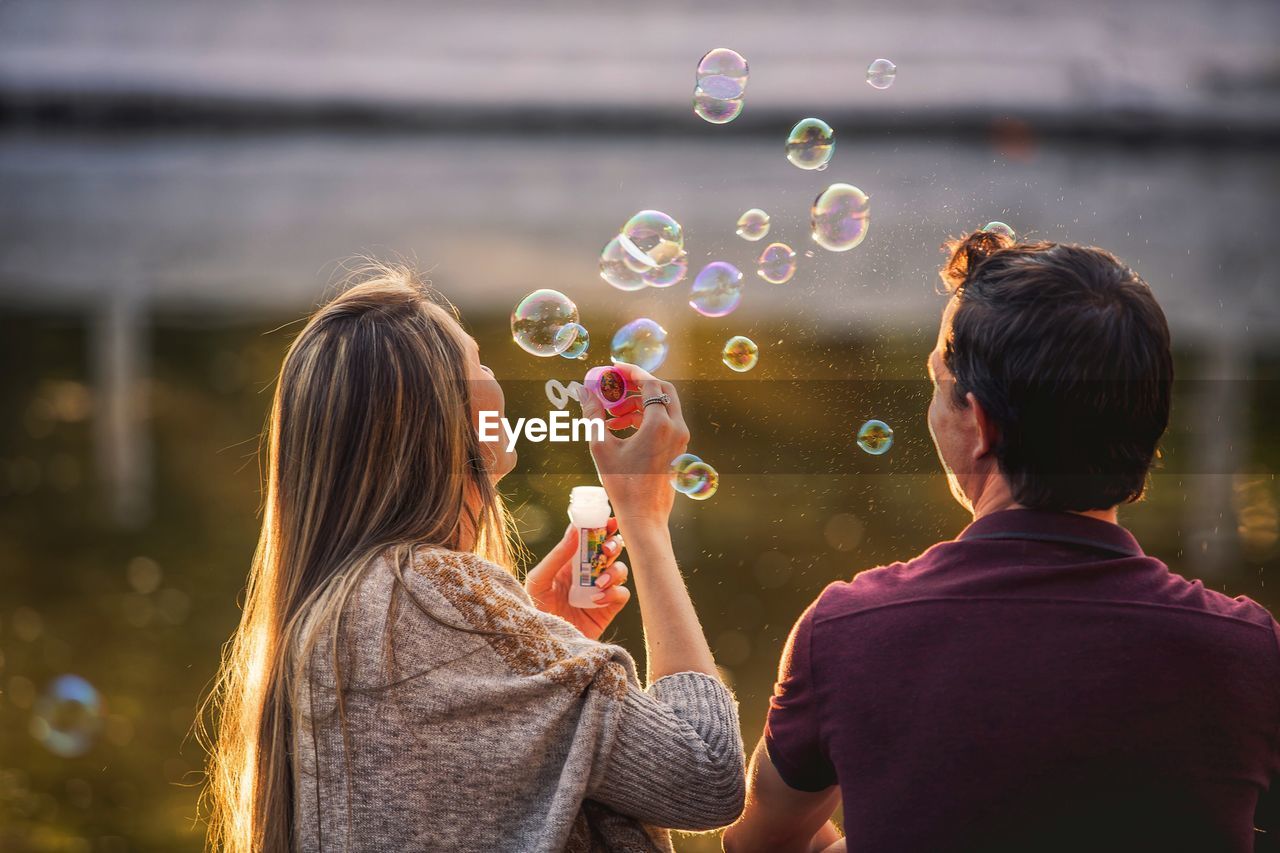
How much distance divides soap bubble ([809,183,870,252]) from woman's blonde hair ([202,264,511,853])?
33.0 inches

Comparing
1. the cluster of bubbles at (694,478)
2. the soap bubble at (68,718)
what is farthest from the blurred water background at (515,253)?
the cluster of bubbles at (694,478)

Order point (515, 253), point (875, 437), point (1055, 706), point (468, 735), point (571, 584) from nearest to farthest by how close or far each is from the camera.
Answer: point (1055, 706)
point (468, 735)
point (571, 584)
point (875, 437)
point (515, 253)

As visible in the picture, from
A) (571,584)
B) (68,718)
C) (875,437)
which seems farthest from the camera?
(68,718)

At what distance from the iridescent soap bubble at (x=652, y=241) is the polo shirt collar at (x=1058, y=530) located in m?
1.02

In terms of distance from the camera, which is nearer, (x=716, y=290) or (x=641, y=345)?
(x=641, y=345)

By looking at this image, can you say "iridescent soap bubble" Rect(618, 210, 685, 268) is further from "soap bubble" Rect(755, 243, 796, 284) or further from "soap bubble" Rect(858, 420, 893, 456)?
"soap bubble" Rect(858, 420, 893, 456)

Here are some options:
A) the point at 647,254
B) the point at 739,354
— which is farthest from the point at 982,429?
the point at 647,254

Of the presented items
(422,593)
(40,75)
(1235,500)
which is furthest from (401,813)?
(40,75)

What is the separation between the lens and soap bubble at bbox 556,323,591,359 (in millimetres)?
1911

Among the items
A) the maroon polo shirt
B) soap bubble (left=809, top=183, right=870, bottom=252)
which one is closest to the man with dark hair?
the maroon polo shirt

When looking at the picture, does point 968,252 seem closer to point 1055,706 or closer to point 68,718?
point 1055,706

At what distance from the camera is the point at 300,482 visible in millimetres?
1359

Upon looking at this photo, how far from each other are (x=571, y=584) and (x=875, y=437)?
24.0 inches

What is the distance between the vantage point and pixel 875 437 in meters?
1.92
